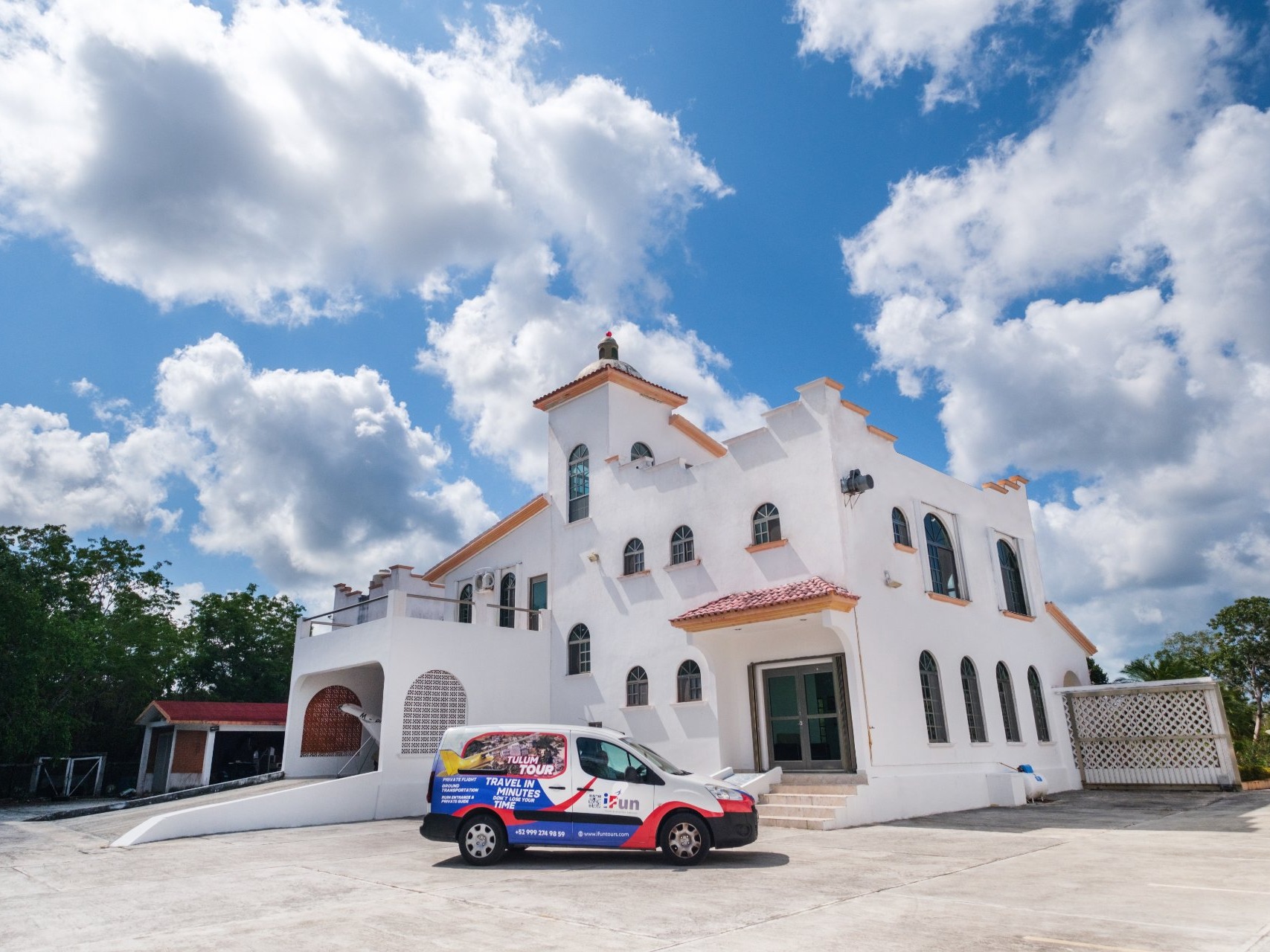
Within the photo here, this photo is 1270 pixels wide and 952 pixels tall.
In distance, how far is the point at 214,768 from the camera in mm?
26016

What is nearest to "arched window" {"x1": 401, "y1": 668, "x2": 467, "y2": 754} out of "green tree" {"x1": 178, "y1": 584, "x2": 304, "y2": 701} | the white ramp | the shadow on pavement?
the white ramp

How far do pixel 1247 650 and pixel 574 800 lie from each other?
25.4m

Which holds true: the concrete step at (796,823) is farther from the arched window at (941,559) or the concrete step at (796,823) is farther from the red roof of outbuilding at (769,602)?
the arched window at (941,559)

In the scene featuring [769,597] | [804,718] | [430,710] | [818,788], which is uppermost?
[769,597]

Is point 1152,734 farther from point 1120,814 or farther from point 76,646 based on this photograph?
point 76,646

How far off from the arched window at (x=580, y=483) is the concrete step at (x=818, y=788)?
26.5ft

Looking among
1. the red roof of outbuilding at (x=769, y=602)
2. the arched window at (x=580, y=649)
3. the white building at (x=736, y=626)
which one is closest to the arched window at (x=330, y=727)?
the white building at (x=736, y=626)

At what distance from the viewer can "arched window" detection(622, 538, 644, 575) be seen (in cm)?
1817

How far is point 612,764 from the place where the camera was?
9.44 metres

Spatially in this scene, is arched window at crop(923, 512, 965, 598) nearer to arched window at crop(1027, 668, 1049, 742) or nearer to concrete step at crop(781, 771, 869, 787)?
arched window at crop(1027, 668, 1049, 742)

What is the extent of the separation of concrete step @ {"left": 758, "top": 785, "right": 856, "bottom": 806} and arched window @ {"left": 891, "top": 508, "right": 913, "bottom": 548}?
201 inches

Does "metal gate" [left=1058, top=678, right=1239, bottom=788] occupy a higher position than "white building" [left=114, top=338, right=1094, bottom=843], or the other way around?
"white building" [left=114, top=338, right=1094, bottom=843]

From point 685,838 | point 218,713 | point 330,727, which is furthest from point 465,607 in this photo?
point 685,838

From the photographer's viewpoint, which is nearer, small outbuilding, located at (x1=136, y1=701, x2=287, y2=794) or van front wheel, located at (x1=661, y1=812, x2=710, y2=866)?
van front wheel, located at (x1=661, y1=812, x2=710, y2=866)
